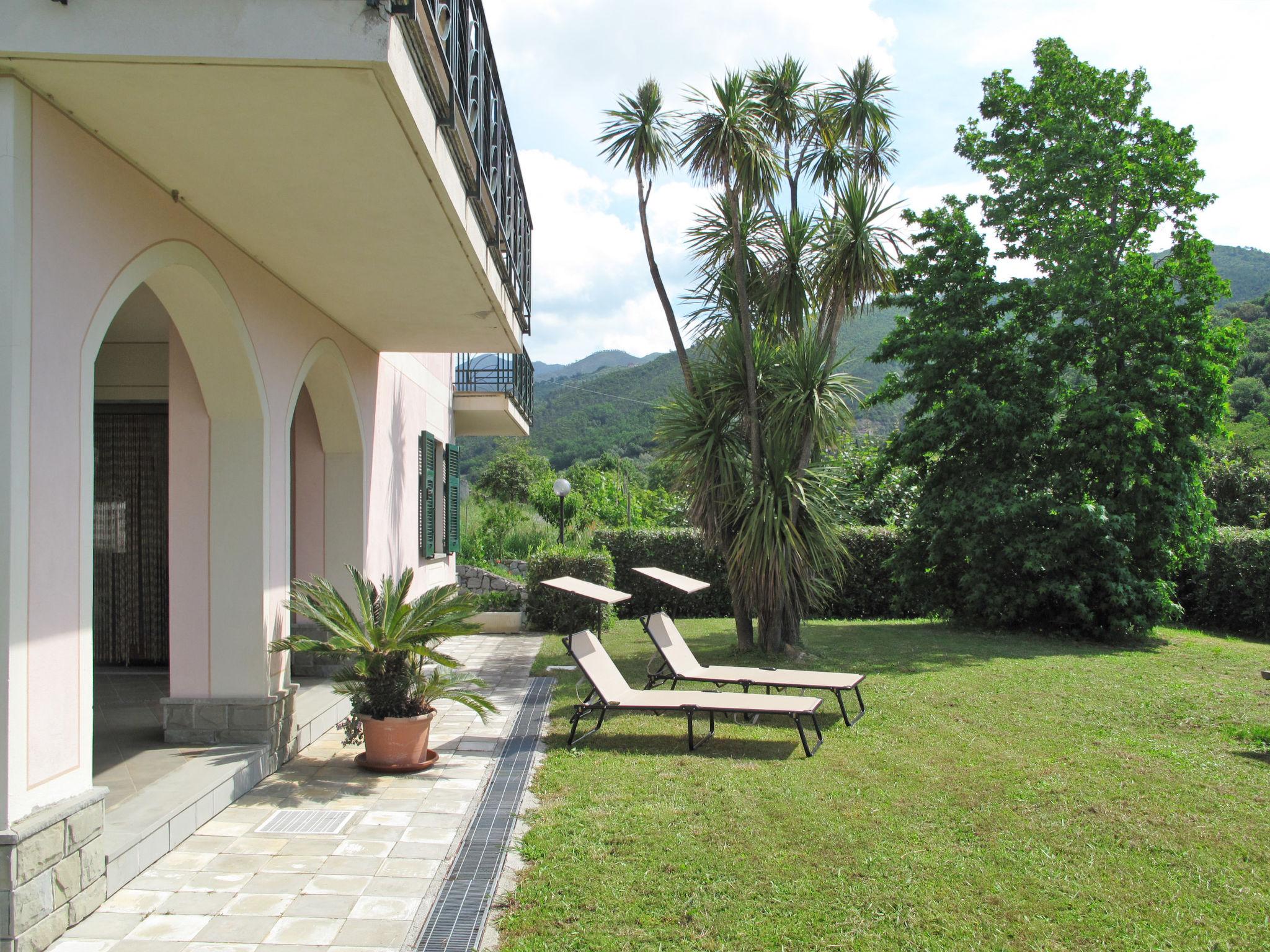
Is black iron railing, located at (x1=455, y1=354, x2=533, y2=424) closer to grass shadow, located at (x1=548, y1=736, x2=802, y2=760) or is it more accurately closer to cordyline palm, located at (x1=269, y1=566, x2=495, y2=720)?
grass shadow, located at (x1=548, y1=736, x2=802, y2=760)

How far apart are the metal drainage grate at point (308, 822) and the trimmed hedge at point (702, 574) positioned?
10.5m

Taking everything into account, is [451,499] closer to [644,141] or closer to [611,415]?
[644,141]

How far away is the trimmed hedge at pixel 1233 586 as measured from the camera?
13.4 m

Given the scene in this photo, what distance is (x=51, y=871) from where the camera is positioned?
3.14 meters

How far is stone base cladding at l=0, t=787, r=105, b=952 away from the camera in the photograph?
116 inches

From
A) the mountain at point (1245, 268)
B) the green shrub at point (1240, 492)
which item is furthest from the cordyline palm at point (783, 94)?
the mountain at point (1245, 268)

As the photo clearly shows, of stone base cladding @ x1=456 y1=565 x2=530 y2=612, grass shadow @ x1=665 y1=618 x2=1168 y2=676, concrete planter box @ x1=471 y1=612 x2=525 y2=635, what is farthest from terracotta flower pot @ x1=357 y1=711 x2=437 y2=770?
stone base cladding @ x1=456 y1=565 x2=530 y2=612

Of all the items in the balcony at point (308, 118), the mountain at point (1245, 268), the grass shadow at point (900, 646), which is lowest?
the grass shadow at point (900, 646)

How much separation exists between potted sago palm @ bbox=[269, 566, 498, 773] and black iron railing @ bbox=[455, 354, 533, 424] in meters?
8.21

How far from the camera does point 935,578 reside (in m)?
13.6

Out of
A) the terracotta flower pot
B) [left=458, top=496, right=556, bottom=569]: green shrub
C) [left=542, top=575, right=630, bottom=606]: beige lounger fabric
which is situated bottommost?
the terracotta flower pot

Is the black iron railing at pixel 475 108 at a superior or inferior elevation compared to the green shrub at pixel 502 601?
superior

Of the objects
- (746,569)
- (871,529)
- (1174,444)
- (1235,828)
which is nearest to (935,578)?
(871,529)

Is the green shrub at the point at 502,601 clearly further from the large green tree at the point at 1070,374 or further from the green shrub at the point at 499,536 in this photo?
the large green tree at the point at 1070,374
